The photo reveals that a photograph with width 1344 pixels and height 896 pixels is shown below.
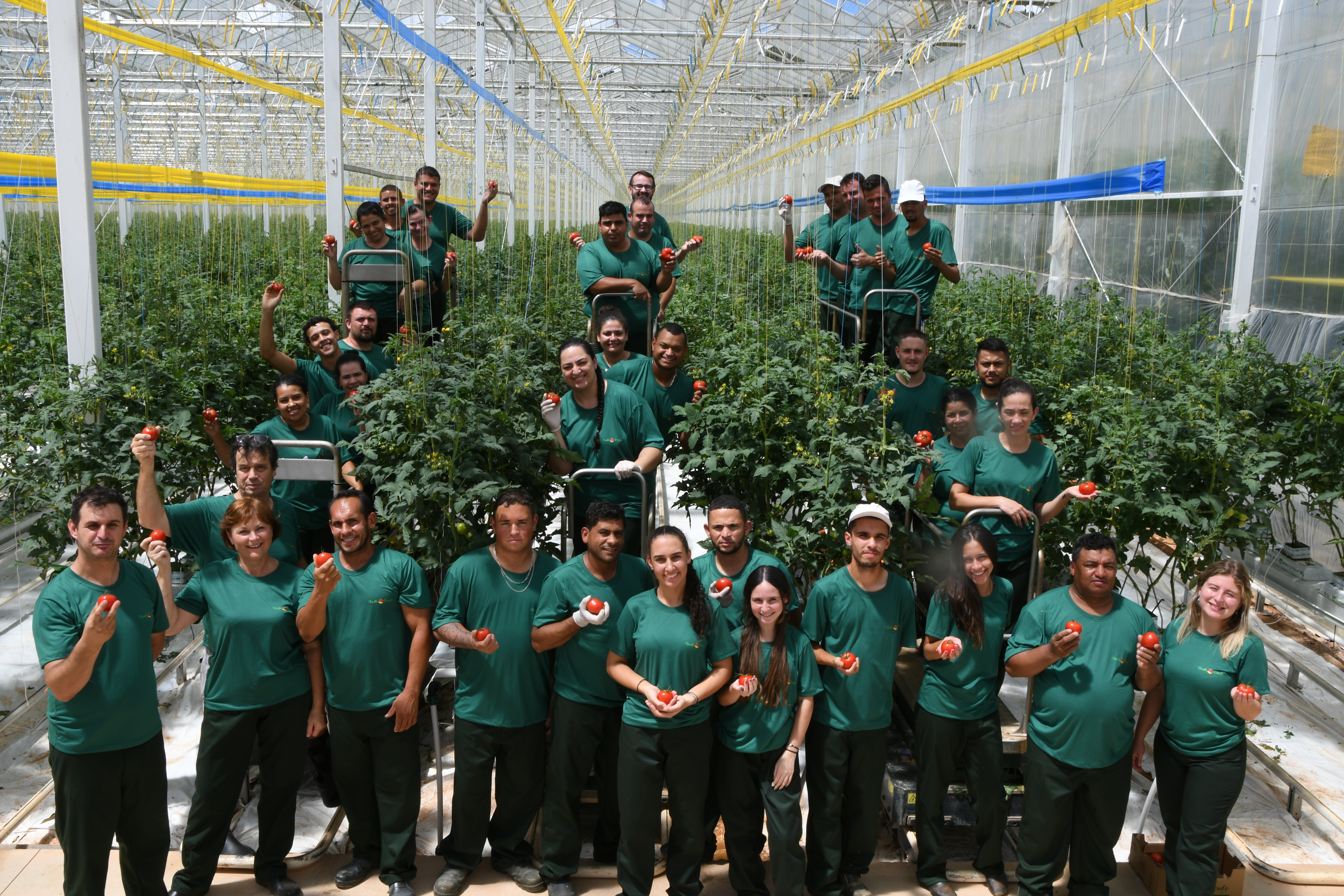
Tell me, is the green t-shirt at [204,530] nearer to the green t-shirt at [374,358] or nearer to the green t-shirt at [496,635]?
the green t-shirt at [496,635]

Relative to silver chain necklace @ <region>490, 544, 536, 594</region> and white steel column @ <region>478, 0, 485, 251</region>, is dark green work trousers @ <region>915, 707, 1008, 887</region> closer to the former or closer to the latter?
silver chain necklace @ <region>490, 544, 536, 594</region>

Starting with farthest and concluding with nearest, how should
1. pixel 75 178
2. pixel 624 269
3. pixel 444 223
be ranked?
pixel 444 223
pixel 624 269
pixel 75 178

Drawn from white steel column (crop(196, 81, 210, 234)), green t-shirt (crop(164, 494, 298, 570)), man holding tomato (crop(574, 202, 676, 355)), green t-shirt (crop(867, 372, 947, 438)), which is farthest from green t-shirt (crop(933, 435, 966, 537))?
white steel column (crop(196, 81, 210, 234))

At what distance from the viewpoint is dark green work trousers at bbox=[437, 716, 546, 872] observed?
387 cm

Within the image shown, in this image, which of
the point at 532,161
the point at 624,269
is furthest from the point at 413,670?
the point at 532,161

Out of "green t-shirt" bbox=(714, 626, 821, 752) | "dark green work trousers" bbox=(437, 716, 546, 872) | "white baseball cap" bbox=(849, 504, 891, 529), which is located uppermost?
"white baseball cap" bbox=(849, 504, 891, 529)

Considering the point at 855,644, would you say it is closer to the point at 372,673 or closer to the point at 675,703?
the point at 675,703

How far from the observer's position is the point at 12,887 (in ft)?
12.4

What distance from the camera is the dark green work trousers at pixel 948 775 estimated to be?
3893 mm

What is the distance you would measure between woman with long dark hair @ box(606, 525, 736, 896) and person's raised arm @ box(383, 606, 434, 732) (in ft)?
2.38

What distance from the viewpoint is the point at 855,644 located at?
3.77 m

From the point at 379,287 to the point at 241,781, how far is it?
3.97m

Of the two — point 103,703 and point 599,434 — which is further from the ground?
point 599,434

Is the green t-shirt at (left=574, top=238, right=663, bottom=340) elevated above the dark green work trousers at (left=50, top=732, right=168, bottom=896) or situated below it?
above
